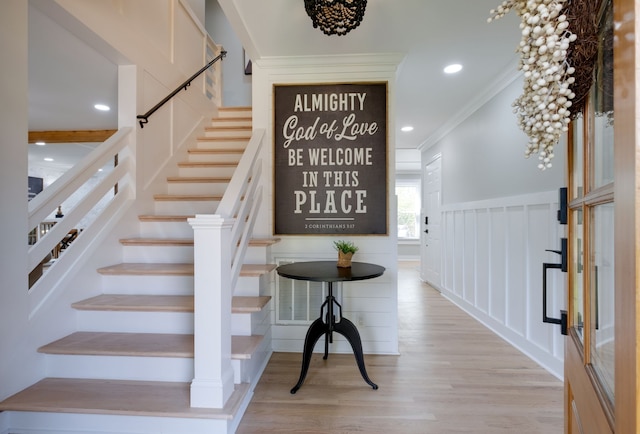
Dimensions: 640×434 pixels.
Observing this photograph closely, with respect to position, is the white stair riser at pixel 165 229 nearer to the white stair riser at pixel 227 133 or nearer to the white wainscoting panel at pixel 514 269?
the white stair riser at pixel 227 133

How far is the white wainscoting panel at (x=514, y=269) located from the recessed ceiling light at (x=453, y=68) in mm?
1311

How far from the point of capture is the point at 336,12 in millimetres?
1707

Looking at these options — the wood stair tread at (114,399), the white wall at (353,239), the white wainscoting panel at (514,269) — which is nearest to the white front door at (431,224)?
the white wainscoting panel at (514,269)

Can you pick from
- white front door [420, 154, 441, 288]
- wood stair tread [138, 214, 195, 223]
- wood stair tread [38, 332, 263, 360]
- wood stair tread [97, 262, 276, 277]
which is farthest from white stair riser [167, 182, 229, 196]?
white front door [420, 154, 441, 288]

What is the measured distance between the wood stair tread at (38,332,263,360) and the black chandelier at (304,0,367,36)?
6.28ft

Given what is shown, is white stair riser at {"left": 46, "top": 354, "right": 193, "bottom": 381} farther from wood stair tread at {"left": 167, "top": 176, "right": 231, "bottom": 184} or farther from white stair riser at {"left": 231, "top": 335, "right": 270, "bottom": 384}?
wood stair tread at {"left": 167, "top": 176, "right": 231, "bottom": 184}

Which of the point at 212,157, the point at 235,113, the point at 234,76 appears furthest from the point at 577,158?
the point at 234,76

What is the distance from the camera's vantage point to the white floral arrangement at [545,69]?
61cm

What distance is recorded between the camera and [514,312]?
2.81 meters

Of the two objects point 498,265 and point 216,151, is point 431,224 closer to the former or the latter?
point 498,265

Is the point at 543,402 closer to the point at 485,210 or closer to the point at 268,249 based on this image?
the point at 485,210

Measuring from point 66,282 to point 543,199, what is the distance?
11.2 ft

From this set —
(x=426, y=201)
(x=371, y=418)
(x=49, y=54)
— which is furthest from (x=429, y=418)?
(x=426, y=201)

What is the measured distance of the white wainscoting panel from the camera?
2.34m
